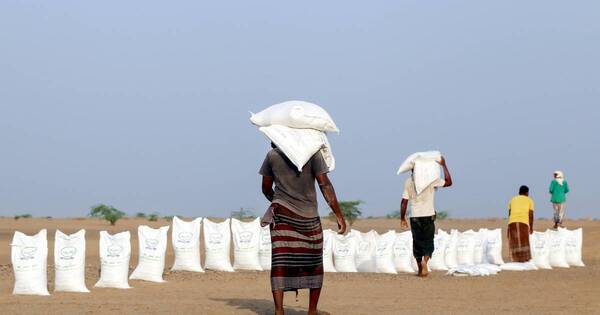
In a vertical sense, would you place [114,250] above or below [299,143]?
below

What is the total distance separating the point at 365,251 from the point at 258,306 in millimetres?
6287

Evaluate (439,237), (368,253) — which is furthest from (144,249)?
(439,237)

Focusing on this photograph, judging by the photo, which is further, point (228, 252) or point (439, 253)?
point (439, 253)

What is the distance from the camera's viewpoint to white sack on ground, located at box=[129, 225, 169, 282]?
1309 centimetres

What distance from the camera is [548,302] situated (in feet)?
36.1

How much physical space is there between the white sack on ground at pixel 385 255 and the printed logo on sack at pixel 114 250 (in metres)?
5.05

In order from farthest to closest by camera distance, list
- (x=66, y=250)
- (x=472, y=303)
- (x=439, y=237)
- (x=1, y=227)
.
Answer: (x=1, y=227) < (x=439, y=237) < (x=66, y=250) < (x=472, y=303)

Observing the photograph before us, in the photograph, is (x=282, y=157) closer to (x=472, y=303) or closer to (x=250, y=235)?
(x=472, y=303)

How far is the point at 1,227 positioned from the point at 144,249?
22.7 m

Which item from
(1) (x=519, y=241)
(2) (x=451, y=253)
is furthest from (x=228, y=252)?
(1) (x=519, y=241)

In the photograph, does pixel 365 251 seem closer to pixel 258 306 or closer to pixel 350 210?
pixel 258 306

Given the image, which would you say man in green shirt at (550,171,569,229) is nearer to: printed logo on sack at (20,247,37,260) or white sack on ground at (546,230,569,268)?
white sack on ground at (546,230,569,268)

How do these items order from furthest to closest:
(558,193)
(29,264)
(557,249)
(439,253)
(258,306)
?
(558,193)
(557,249)
(439,253)
(29,264)
(258,306)

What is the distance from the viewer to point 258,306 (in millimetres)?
10016
